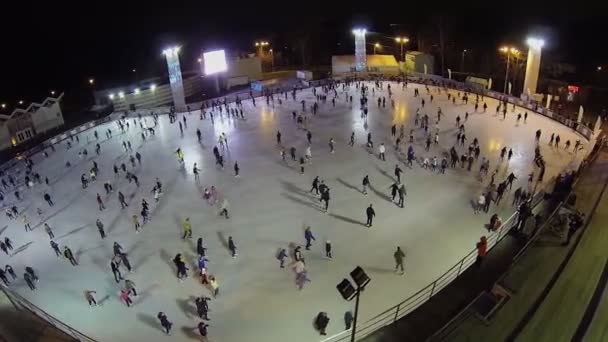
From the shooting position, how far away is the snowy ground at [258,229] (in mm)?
12703

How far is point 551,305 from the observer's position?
→ 366 inches

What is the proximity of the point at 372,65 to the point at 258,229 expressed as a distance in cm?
3484

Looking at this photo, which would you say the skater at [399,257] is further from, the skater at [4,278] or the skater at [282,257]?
the skater at [4,278]

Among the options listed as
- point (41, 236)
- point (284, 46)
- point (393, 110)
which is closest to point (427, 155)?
point (393, 110)

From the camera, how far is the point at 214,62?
42.8m

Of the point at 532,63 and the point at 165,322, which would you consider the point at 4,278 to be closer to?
the point at 165,322

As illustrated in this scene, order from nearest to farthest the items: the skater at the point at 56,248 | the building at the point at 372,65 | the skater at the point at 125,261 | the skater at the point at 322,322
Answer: the skater at the point at 322,322
the skater at the point at 125,261
the skater at the point at 56,248
the building at the point at 372,65

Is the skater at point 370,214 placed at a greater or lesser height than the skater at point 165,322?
greater

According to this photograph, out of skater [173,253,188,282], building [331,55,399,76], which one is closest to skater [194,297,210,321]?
skater [173,253,188,282]

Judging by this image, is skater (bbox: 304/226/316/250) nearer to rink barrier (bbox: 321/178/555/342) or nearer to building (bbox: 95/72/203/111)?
rink barrier (bbox: 321/178/555/342)

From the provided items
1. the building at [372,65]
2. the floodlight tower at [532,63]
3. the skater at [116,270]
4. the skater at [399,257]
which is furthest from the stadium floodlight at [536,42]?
the skater at [116,270]

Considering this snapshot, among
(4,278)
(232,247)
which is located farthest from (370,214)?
(4,278)

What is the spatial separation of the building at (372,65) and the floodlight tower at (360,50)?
0.72m

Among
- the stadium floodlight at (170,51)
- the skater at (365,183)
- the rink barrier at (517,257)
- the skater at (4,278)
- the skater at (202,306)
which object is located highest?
the stadium floodlight at (170,51)
